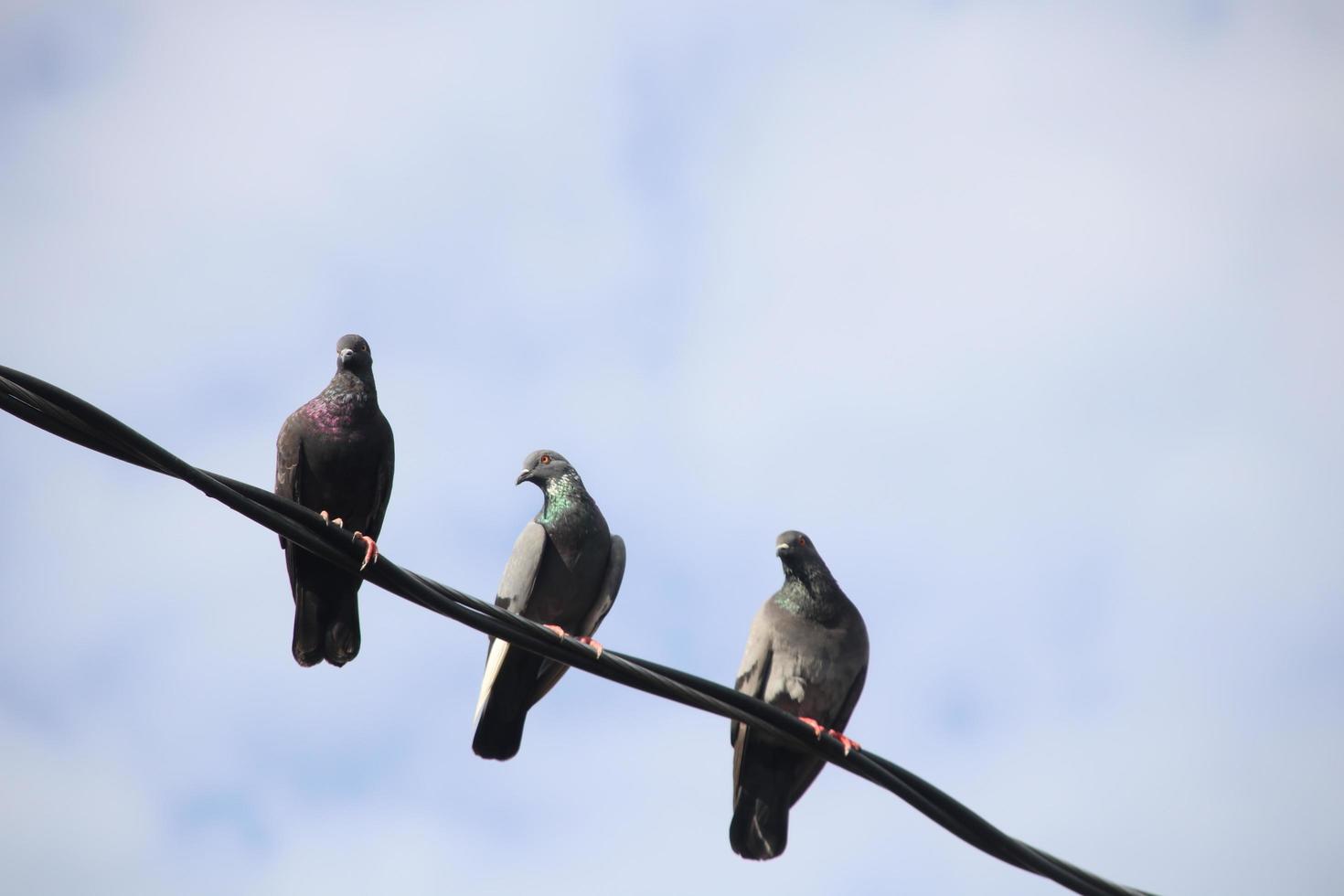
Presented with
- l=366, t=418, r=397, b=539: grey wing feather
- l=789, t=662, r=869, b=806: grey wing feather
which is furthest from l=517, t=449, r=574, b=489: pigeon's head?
l=789, t=662, r=869, b=806: grey wing feather

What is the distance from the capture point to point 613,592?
9.12 meters

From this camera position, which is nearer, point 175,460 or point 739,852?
point 175,460

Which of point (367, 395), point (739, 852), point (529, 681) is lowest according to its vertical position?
point (739, 852)

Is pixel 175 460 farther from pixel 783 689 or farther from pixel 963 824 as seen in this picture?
pixel 783 689

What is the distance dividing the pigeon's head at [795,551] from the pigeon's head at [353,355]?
279 cm

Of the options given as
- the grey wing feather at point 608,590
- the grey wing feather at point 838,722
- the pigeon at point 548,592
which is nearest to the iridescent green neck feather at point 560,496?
the pigeon at point 548,592

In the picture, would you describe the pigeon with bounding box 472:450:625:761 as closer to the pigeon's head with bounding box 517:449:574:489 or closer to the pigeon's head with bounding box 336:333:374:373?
the pigeon's head with bounding box 517:449:574:489

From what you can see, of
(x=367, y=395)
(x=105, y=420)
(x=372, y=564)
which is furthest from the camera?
(x=367, y=395)

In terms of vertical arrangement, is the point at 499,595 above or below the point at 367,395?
below

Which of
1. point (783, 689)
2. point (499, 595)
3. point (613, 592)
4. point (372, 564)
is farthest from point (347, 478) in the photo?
point (372, 564)

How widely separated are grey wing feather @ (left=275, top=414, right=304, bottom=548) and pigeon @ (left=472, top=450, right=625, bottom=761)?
1.45m

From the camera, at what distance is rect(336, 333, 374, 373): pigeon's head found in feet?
28.6

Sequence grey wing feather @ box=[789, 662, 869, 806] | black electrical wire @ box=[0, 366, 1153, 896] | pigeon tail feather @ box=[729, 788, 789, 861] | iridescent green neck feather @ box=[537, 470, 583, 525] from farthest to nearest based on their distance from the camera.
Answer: iridescent green neck feather @ box=[537, 470, 583, 525]
grey wing feather @ box=[789, 662, 869, 806]
pigeon tail feather @ box=[729, 788, 789, 861]
black electrical wire @ box=[0, 366, 1153, 896]

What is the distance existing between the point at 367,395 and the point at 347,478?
54 centimetres
